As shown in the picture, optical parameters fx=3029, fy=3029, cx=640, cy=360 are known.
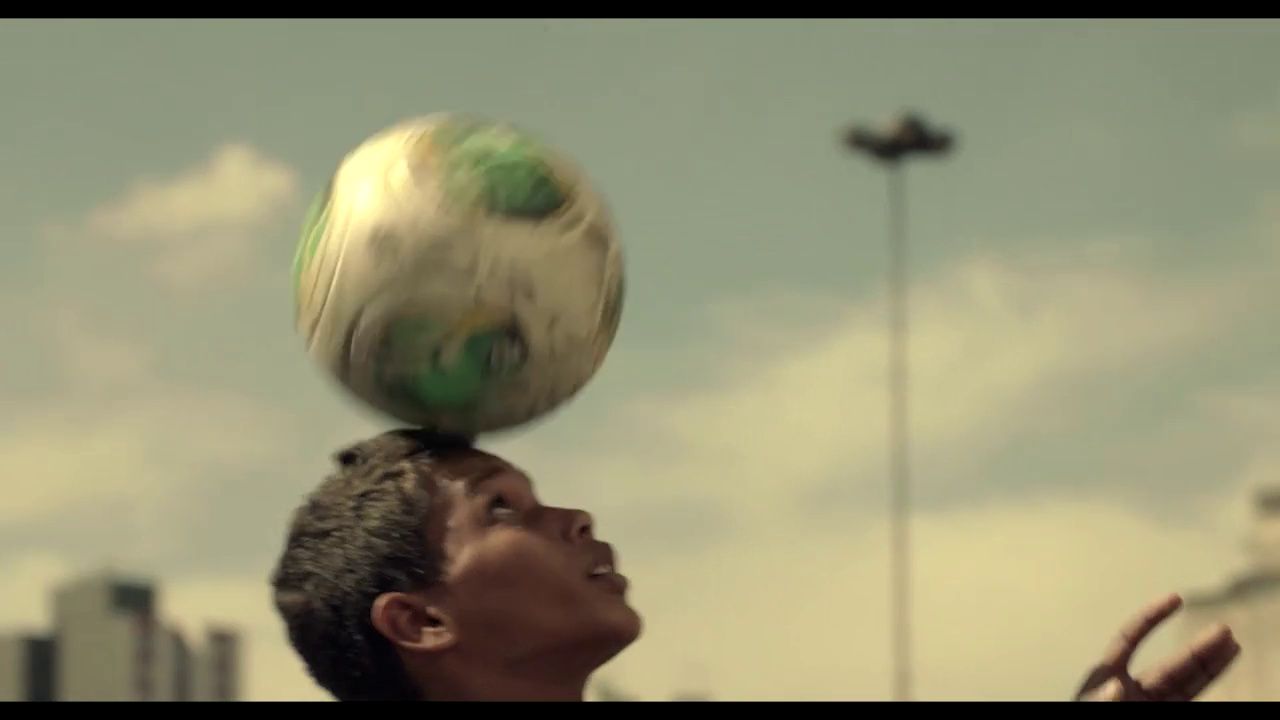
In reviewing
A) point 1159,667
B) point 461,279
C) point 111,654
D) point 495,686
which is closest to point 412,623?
point 495,686

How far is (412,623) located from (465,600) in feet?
0.38

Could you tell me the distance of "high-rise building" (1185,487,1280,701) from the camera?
48.2 m

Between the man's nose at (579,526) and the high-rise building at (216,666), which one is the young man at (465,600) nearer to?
the man's nose at (579,526)

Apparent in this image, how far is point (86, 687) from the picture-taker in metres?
65.2

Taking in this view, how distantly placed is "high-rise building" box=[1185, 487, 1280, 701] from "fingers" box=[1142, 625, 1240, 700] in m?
42.5

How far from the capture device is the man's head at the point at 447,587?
5.98 metres

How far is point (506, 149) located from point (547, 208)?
16 cm

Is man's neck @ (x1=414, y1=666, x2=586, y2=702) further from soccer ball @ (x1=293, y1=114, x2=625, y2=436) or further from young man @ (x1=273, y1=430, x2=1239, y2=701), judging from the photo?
soccer ball @ (x1=293, y1=114, x2=625, y2=436)

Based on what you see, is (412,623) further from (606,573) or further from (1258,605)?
(1258,605)

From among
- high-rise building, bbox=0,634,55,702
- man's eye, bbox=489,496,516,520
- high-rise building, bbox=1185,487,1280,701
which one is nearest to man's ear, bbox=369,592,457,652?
man's eye, bbox=489,496,516,520

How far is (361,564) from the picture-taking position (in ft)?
19.9

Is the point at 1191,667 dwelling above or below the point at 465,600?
below

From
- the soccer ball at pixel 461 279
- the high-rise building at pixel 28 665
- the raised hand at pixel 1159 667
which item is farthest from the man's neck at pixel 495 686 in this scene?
the high-rise building at pixel 28 665
